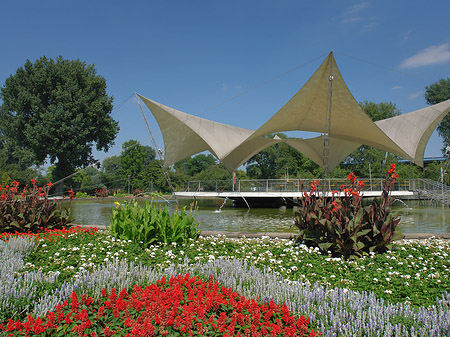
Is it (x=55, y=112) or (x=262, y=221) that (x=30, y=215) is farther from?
(x=55, y=112)

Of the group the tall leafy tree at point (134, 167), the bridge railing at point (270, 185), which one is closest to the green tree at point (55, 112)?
the bridge railing at point (270, 185)

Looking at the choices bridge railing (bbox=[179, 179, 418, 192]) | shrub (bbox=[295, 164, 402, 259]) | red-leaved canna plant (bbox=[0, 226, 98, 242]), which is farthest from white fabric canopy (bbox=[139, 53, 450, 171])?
Result: red-leaved canna plant (bbox=[0, 226, 98, 242])

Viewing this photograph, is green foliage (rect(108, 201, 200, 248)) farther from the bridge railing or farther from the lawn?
the bridge railing

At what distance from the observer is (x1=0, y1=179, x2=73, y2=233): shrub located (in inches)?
278

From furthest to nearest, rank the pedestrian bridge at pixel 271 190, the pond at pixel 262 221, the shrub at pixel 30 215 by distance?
1. the pedestrian bridge at pixel 271 190
2. the pond at pixel 262 221
3. the shrub at pixel 30 215

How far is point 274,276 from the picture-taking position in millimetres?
3480

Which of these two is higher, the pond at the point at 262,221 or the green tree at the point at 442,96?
the green tree at the point at 442,96

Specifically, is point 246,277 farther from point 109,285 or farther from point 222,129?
point 222,129

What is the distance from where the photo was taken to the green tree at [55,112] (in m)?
27.8

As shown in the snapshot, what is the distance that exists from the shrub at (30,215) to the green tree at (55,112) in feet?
73.0

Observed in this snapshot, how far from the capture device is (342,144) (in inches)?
1022

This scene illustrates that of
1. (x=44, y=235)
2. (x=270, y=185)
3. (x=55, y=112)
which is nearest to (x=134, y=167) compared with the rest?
(x=55, y=112)

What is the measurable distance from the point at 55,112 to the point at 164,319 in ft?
96.5

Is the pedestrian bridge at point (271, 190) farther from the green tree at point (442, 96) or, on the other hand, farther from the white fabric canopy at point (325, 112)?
the green tree at point (442, 96)
